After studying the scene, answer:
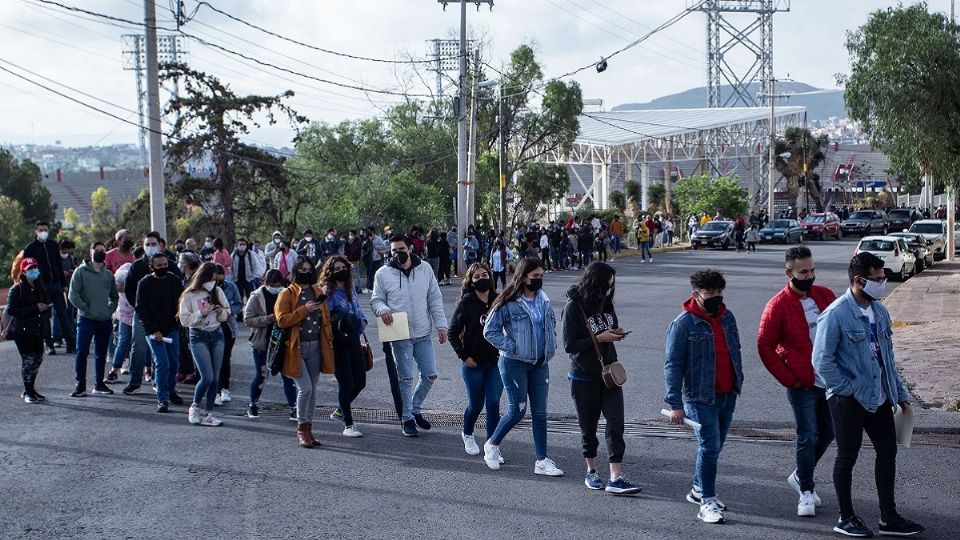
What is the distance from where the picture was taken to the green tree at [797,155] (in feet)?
264

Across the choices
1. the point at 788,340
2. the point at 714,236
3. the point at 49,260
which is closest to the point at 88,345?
the point at 49,260

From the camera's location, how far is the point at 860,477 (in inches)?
328

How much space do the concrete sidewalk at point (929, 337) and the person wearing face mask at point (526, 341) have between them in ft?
17.1

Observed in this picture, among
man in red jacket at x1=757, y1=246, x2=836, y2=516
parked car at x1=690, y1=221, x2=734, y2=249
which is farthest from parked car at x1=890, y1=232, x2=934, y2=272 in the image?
man in red jacket at x1=757, y1=246, x2=836, y2=516

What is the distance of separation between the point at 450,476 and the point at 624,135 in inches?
2539

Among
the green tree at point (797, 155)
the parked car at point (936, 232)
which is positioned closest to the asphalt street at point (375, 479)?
the parked car at point (936, 232)

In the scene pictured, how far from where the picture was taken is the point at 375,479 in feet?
28.0

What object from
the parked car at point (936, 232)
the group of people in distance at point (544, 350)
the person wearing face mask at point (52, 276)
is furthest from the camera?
the parked car at point (936, 232)

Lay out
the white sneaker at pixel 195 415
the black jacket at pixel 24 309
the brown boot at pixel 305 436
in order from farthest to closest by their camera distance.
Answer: the black jacket at pixel 24 309 < the white sneaker at pixel 195 415 < the brown boot at pixel 305 436

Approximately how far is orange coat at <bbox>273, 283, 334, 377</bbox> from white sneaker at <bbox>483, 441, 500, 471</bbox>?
1696 millimetres

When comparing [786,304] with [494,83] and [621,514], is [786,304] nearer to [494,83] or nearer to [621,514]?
[621,514]

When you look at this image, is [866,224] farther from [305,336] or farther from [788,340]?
[788,340]

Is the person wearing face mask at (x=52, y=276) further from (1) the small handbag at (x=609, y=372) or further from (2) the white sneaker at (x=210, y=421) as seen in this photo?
(1) the small handbag at (x=609, y=372)

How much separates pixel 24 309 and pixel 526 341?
6310 millimetres
